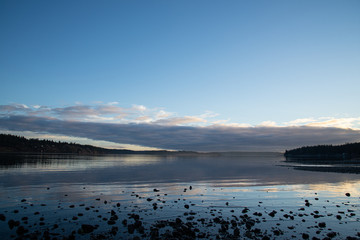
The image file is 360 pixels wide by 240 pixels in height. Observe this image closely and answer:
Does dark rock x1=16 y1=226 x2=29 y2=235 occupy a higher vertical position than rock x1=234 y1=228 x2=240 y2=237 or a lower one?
higher

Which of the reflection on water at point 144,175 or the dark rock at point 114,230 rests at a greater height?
the dark rock at point 114,230

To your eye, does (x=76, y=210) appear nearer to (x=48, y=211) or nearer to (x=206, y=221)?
(x=48, y=211)

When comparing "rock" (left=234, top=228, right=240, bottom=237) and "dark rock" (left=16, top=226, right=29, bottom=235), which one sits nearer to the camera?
"dark rock" (left=16, top=226, right=29, bottom=235)

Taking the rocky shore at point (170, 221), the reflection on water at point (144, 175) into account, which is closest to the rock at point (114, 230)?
the rocky shore at point (170, 221)

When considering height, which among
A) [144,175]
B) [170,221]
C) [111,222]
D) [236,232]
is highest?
[111,222]

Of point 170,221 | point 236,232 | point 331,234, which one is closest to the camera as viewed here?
point 236,232

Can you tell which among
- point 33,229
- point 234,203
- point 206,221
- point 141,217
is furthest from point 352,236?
point 33,229

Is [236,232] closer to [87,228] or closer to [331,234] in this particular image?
[331,234]

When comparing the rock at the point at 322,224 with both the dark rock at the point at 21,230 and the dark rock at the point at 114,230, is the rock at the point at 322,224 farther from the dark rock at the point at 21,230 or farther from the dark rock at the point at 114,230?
the dark rock at the point at 21,230

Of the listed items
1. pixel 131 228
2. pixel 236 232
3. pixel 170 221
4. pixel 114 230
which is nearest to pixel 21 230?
pixel 114 230

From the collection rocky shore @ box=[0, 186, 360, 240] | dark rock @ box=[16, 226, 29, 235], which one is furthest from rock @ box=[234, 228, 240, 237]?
dark rock @ box=[16, 226, 29, 235]

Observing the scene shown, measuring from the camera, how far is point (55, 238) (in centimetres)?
1468

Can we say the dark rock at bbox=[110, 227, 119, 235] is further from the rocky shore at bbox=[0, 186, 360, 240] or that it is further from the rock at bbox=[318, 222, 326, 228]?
the rock at bbox=[318, 222, 326, 228]

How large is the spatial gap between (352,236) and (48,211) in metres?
23.7
